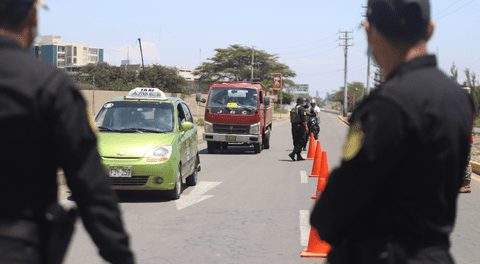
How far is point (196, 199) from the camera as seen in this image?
30.5 feet

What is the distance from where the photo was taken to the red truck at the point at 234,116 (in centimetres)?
1826

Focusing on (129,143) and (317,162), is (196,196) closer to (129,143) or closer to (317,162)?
(129,143)

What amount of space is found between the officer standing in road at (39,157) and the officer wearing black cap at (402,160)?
34.3 inches

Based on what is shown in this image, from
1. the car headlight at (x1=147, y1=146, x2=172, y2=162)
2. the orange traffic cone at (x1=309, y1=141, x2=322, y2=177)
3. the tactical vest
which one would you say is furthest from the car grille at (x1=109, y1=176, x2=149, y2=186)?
the tactical vest

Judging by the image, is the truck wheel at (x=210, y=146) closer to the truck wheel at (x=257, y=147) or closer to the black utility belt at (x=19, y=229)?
the truck wheel at (x=257, y=147)

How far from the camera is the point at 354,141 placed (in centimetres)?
197

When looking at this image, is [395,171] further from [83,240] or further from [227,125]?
[227,125]

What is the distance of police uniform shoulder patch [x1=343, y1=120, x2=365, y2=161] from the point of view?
193cm

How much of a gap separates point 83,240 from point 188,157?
403cm

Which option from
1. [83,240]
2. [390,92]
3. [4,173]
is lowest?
[83,240]

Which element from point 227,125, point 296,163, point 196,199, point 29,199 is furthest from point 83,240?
point 227,125

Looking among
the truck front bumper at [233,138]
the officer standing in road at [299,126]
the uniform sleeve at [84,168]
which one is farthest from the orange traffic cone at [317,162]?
the uniform sleeve at [84,168]

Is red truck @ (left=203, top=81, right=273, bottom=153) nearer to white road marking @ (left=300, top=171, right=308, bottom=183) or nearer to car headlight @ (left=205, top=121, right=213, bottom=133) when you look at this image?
car headlight @ (left=205, top=121, right=213, bottom=133)

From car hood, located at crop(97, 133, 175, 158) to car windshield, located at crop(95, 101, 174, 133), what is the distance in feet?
0.99
